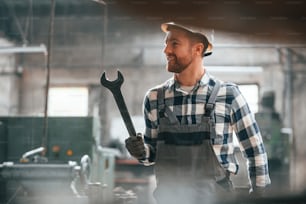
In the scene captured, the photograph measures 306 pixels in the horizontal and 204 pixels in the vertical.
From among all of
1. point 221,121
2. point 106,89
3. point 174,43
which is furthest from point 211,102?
point 106,89

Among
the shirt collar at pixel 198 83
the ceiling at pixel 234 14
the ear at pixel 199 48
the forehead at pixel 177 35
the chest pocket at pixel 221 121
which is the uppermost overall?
the ceiling at pixel 234 14

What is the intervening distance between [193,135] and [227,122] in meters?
0.07

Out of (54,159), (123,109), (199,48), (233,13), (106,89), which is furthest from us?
(106,89)

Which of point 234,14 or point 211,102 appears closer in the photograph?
point 211,102

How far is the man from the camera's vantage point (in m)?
0.99

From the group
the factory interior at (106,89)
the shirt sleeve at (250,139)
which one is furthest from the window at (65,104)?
the shirt sleeve at (250,139)

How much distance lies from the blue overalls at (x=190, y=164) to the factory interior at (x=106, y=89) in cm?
11

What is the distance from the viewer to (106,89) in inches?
89.1

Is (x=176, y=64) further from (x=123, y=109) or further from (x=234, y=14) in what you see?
(x=234, y=14)

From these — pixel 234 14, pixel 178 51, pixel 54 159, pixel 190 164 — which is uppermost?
pixel 234 14

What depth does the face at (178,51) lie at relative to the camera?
1024 millimetres

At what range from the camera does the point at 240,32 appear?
140 cm

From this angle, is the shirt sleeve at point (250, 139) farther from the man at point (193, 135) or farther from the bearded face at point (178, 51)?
the bearded face at point (178, 51)

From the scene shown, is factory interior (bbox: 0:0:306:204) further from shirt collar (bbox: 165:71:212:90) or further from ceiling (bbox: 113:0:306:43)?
shirt collar (bbox: 165:71:212:90)
